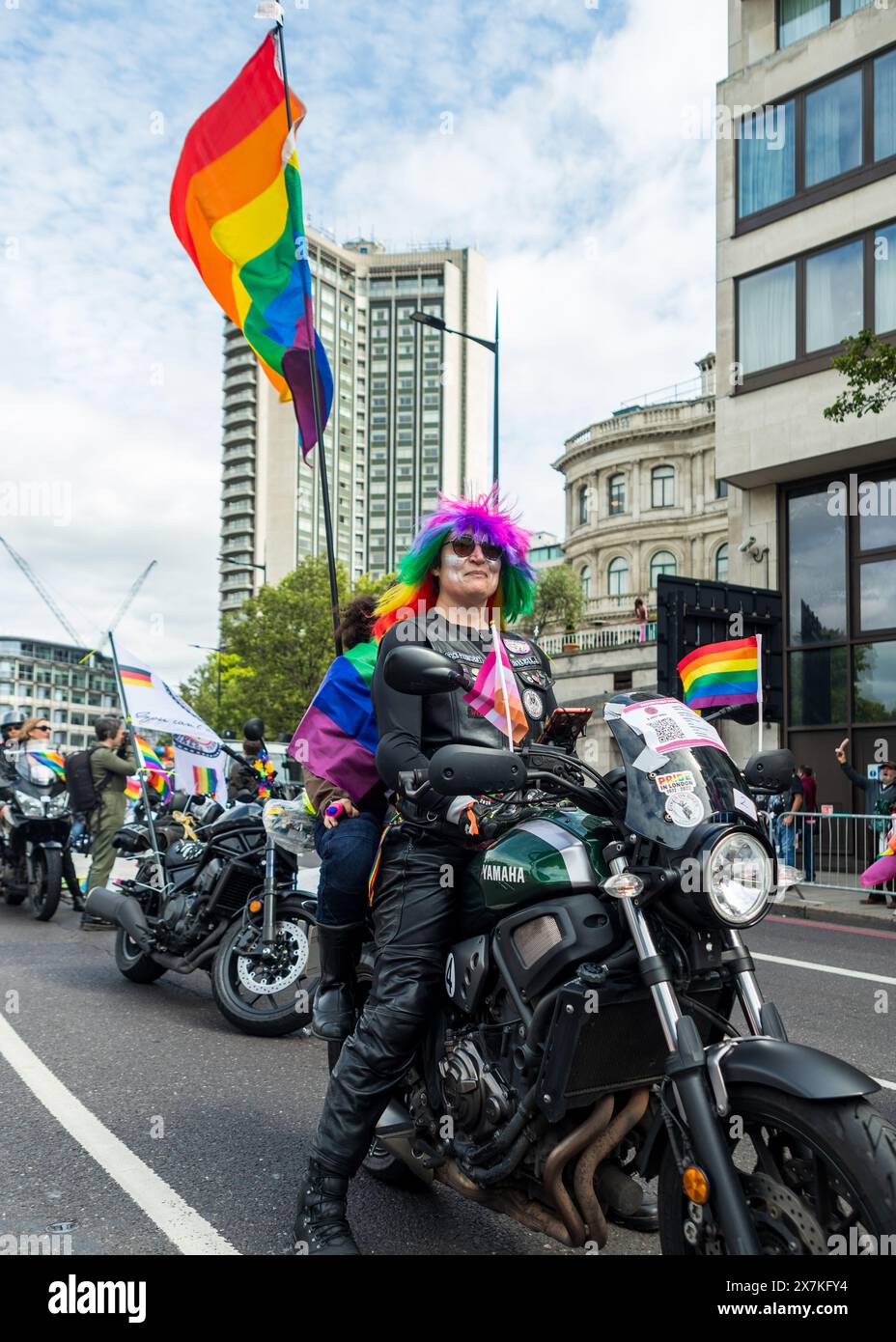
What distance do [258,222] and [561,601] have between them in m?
51.2

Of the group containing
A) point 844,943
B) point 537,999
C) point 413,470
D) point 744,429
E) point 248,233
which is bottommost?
point 844,943

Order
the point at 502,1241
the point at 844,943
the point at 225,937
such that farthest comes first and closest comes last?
the point at 844,943, the point at 225,937, the point at 502,1241

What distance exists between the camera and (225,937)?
5.88 metres

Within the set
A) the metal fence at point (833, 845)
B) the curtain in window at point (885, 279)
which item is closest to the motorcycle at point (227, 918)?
the metal fence at point (833, 845)

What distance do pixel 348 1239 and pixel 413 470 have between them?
150003 mm

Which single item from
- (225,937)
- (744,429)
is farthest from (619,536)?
(225,937)

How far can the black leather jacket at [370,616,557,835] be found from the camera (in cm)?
282

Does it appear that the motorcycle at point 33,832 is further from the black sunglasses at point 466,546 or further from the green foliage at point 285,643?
the green foliage at point 285,643

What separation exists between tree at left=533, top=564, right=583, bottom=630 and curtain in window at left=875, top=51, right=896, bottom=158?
1496 inches

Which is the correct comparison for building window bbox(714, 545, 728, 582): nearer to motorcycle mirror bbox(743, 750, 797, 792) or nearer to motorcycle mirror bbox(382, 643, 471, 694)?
motorcycle mirror bbox(743, 750, 797, 792)

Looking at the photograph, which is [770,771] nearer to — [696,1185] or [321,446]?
[696,1185]

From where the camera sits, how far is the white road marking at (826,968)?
24.9ft

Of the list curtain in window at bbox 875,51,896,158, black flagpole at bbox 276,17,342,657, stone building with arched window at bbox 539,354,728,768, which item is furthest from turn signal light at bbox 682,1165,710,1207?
stone building with arched window at bbox 539,354,728,768
